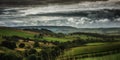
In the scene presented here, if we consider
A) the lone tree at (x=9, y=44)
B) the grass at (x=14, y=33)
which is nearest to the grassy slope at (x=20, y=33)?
the grass at (x=14, y=33)

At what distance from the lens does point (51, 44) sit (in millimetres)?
3861

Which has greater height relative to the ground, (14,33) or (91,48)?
(14,33)

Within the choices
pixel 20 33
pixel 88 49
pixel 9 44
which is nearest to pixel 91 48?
pixel 88 49

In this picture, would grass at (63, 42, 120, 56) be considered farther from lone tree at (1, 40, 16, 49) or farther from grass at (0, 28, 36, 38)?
lone tree at (1, 40, 16, 49)

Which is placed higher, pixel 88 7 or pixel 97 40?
pixel 88 7

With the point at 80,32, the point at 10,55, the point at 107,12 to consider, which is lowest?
the point at 10,55

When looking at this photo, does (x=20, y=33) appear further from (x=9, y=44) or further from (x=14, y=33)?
(x=9, y=44)

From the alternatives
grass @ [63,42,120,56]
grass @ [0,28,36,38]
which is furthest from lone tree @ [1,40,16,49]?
grass @ [63,42,120,56]

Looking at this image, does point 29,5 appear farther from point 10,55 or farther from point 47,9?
point 10,55

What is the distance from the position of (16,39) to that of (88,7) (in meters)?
1.25

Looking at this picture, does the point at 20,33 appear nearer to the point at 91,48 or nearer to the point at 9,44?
the point at 9,44

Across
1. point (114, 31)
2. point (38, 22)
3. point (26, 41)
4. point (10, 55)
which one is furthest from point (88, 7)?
point (10, 55)

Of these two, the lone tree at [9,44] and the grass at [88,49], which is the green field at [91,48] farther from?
the lone tree at [9,44]

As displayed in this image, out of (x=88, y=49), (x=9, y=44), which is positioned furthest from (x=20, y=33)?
(x=88, y=49)
